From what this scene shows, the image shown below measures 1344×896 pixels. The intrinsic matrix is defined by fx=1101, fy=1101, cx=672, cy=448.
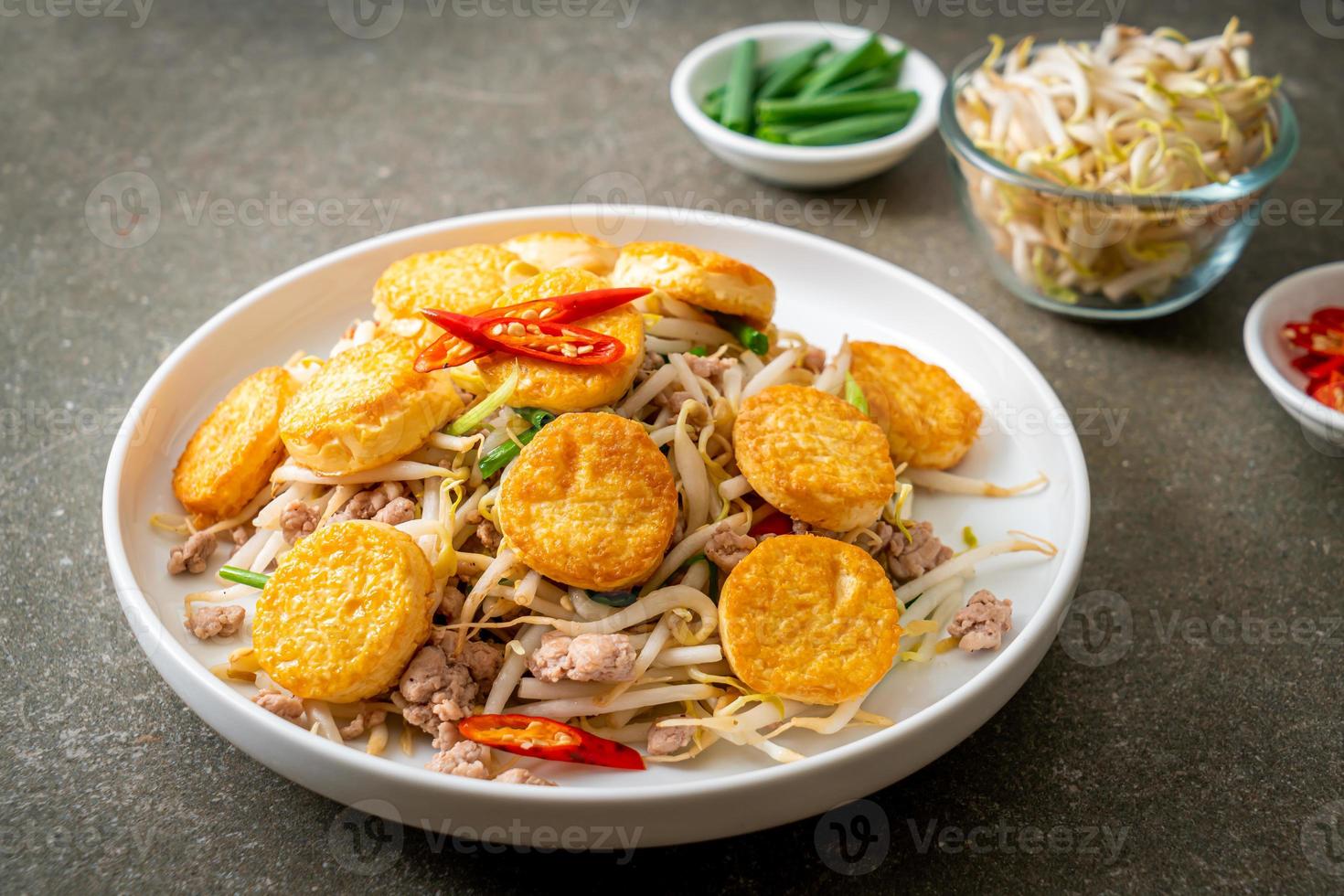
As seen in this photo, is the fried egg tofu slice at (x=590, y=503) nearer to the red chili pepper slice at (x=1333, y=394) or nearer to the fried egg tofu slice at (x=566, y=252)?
the fried egg tofu slice at (x=566, y=252)

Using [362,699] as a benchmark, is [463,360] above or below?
above

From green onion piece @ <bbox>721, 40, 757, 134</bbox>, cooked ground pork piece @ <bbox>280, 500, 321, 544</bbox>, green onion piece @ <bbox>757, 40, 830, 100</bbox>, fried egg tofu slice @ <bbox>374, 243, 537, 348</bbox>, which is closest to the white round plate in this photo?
cooked ground pork piece @ <bbox>280, 500, 321, 544</bbox>

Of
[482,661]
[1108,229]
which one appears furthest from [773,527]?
[1108,229]

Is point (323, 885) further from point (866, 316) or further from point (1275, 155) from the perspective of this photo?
point (1275, 155)

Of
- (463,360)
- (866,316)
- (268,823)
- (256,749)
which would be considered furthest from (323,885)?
(866,316)

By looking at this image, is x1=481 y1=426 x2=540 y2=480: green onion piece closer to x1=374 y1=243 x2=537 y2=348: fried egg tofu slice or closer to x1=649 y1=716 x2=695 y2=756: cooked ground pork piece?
x1=374 y1=243 x2=537 y2=348: fried egg tofu slice

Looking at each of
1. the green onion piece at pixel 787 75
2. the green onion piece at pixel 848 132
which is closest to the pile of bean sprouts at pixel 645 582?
the green onion piece at pixel 848 132

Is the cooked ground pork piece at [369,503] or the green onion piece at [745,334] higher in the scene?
the green onion piece at [745,334]
